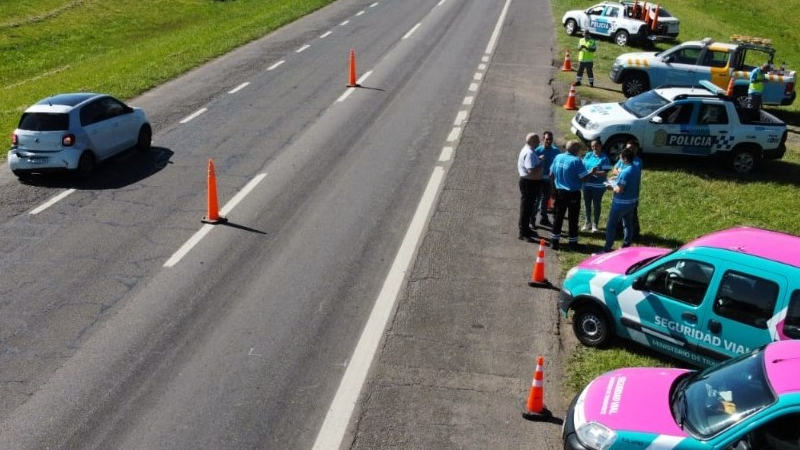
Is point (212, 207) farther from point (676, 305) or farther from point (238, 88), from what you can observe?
point (238, 88)

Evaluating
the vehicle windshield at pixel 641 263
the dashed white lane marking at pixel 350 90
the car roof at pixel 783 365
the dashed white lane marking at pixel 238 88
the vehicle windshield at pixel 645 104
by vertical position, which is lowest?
the dashed white lane marking at pixel 238 88

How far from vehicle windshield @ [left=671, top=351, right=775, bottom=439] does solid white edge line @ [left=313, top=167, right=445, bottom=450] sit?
3.54m

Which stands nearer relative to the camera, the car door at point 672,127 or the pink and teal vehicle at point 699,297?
the pink and teal vehicle at point 699,297

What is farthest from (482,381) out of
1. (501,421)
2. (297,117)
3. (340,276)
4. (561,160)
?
(297,117)

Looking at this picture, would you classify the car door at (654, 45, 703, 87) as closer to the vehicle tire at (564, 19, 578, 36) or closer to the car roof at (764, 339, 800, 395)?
the vehicle tire at (564, 19, 578, 36)

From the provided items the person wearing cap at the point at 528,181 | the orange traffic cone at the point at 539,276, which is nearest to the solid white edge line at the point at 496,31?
the person wearing cap at the point at 528,181

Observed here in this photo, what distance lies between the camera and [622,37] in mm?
34312

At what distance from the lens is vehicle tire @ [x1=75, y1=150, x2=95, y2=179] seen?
17.3m

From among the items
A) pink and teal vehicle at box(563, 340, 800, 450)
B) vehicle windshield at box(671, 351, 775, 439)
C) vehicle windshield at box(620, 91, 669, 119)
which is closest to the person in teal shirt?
vehicle windshield at box(620, 91, 669, 119)

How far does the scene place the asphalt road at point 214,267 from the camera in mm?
9547

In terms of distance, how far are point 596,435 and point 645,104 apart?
12.9m

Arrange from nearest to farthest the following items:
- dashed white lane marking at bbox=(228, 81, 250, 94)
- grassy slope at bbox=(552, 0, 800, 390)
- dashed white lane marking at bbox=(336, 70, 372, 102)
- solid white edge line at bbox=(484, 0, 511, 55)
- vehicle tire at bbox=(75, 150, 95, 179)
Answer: grassy slope at bbox=(552, 0, 800, 390) → vehicle tire at bbox=(75, 150, 95, 179) → dashed white lane marking at bbox=(336, 70, 372, 102) → dashed white lane marking at bbox=(228, 81, 250, 94) → solid white edge line at bbox=(484, 0, 511, 55)

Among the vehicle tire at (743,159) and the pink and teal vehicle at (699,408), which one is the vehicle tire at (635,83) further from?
the pink and teal vehicle at (699,408)

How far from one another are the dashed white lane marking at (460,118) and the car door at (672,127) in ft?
16.3
